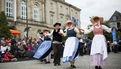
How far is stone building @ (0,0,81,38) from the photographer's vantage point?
3031 centimetres

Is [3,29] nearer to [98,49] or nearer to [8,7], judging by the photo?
[8,7]

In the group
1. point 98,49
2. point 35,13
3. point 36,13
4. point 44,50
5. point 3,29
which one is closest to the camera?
point 98,49

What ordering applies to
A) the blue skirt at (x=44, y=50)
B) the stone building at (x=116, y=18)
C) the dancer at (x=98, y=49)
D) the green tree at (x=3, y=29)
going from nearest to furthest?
the dancer at (x=98, y=49) → the blue skirt at (x=44, y=50) → the green tree at (x=3, y=29) → the stone building at (x=116, y=18)

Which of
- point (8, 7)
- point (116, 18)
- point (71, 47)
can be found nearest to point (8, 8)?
point (8, 7)

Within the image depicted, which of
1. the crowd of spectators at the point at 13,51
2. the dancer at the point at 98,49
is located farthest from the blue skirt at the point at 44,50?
Result: the dancer at the point at 98,49

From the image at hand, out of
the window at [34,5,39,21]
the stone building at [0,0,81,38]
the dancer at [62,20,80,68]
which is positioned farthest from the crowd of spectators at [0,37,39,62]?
the window at [34,5,39,21]

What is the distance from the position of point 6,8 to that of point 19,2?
3.09m

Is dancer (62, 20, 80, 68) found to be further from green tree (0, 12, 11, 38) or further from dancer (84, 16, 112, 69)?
green tree (0, 12, 11, 38)

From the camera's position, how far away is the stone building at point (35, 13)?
3031 centimetres

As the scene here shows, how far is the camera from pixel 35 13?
36781 mm

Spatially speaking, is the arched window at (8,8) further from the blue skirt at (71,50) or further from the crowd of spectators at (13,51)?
the blue skirt at (71,50)

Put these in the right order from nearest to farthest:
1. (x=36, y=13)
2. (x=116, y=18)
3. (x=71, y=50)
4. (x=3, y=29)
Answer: (x=71, y=50) → (x=3, y=29) → (x=36, y=13) → (x=116, y=18)

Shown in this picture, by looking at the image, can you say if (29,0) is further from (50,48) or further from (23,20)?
(50,48)

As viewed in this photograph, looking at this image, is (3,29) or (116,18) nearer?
(3,29)
